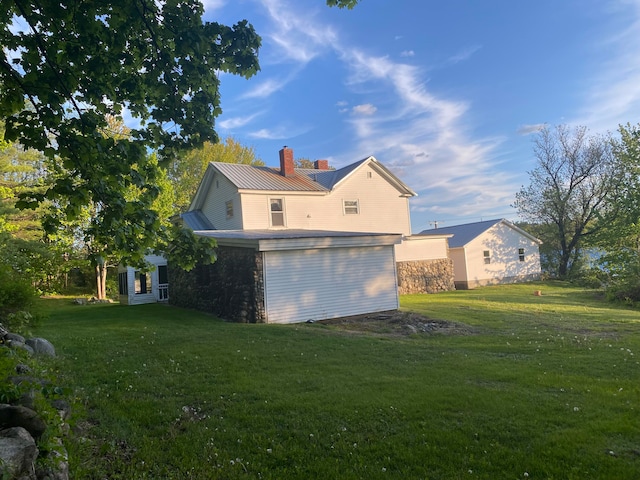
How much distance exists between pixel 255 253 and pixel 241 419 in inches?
337

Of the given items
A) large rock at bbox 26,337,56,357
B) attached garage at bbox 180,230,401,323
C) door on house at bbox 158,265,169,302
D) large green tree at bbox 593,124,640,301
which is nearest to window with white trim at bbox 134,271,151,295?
door on house at bbox 158,265,169,302

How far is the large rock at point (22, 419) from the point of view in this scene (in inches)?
110

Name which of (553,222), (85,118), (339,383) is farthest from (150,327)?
(553,222)

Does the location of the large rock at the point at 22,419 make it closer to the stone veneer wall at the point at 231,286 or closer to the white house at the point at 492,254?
the stone veneer wall at the point at 231,286

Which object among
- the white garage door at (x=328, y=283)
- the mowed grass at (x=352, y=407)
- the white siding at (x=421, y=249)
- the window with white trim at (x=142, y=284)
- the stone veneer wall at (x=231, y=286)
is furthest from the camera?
the white siding at (x=421, y=249)

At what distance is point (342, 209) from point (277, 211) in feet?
13.0

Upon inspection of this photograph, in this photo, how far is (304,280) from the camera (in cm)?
1374

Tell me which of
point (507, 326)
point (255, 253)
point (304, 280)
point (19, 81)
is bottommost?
point (507, 326)

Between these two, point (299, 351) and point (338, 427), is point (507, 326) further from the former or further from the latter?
point (338, 427)

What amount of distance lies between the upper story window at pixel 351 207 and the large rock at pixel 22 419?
2049cm

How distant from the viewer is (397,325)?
40.5 ft

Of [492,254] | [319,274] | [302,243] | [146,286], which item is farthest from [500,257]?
[146,286]

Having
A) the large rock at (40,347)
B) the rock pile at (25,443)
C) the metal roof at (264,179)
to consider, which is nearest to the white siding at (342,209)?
the metal roof at (264,179)

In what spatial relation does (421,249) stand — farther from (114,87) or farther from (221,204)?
(114,87)
